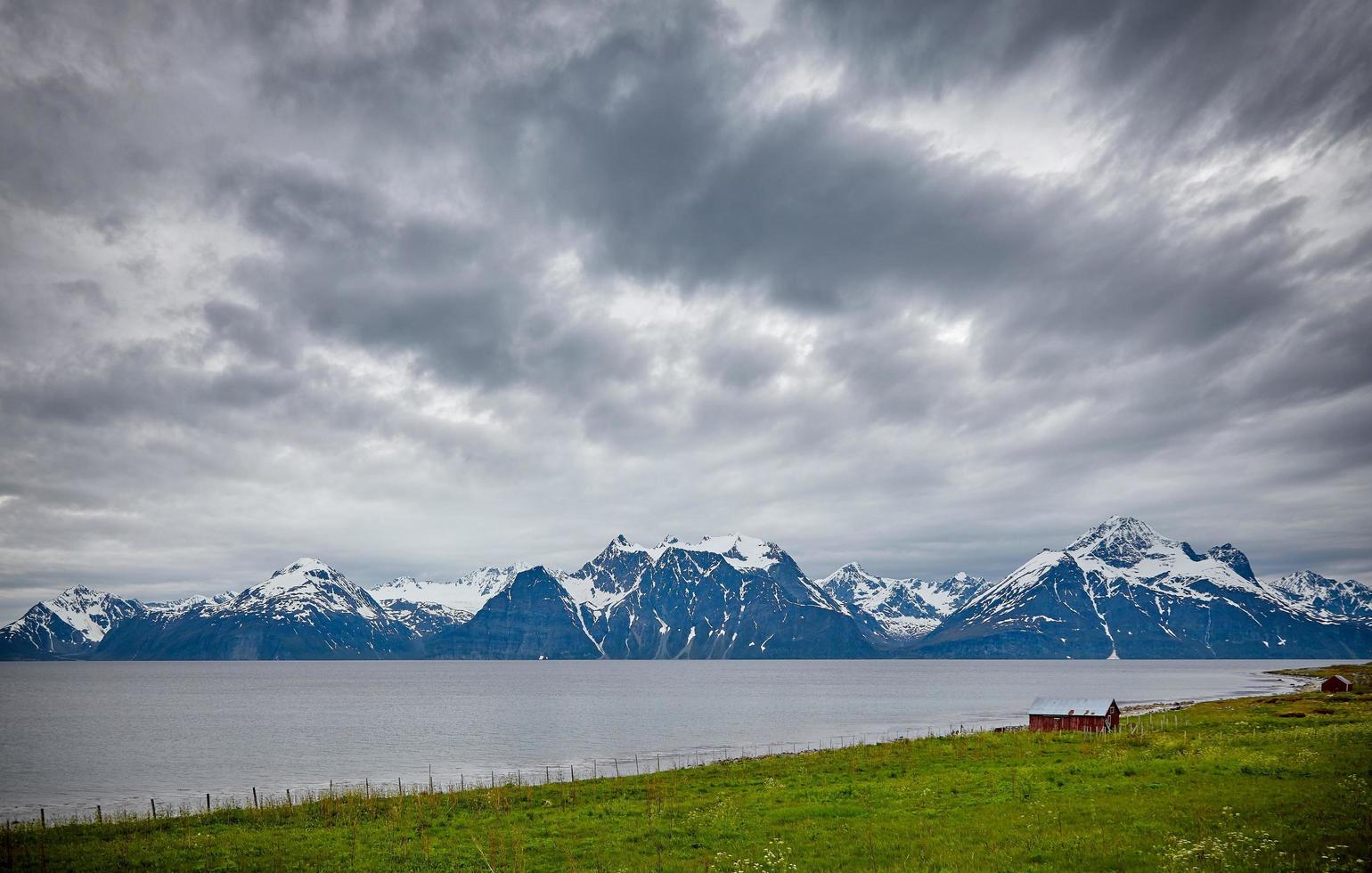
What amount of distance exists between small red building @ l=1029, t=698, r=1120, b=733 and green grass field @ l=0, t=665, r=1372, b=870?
23.4m

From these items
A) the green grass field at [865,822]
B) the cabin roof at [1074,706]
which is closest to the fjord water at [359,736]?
the cabin roof at [1074,706]

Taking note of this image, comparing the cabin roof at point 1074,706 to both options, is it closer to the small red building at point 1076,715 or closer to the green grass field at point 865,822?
the small red building at point 1076,715

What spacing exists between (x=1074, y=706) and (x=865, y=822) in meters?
61.0

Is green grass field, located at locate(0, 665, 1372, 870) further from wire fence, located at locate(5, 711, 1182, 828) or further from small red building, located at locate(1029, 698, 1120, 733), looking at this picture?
small red building, located at locate(1029, 698, 1120, 733)

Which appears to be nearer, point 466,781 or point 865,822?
point 865,822

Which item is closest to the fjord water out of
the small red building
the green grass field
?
the small red building

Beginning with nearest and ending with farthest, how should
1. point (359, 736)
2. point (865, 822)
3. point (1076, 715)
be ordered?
1. point (865, 822)
2. point (1076, 715)
3. point (359, 736)

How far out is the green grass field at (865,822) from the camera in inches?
1008

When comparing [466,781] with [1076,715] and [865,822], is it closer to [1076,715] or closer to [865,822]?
[865,822]

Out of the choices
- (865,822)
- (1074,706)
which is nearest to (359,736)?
(1074,706)

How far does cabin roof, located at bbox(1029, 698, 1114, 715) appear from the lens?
80812 mm

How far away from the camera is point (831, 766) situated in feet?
184

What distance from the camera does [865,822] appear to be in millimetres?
32531

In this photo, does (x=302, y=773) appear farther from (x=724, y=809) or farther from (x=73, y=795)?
(x=724, y=809)
